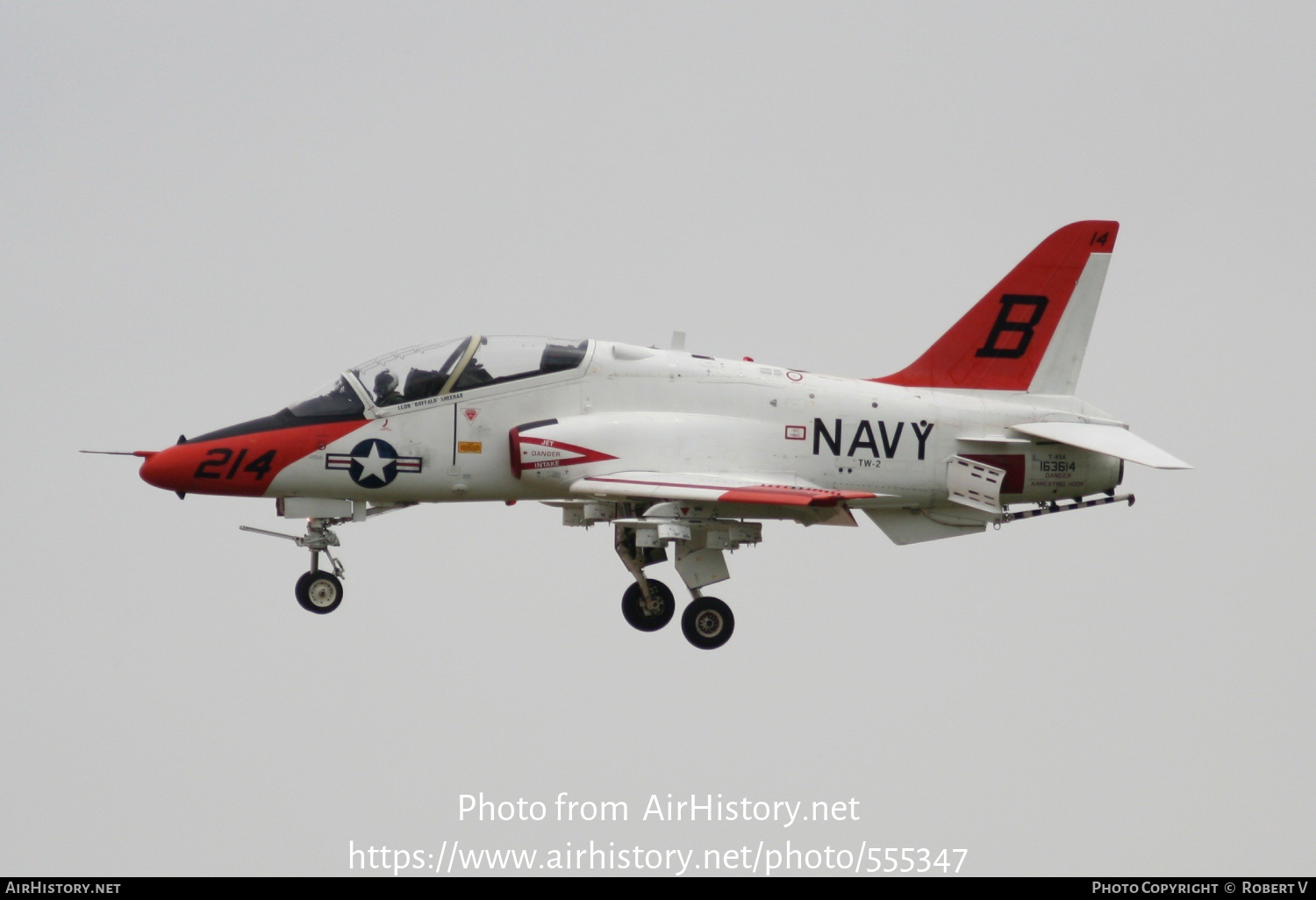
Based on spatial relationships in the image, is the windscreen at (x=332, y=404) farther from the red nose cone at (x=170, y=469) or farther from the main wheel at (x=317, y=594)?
the main wheel at (x=317, y=594)

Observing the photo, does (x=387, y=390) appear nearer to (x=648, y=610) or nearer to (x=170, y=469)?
(x=170, y=469)

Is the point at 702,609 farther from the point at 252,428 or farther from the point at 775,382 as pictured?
the point at 252,428

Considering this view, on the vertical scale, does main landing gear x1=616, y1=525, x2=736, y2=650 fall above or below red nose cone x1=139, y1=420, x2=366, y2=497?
below

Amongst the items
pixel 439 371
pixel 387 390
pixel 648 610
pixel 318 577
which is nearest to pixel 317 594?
pixel 318 577

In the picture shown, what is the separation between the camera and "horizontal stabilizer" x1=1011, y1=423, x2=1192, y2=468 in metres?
19.0

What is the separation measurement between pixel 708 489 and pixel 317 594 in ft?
14.2

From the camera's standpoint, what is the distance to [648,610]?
20.5 meters

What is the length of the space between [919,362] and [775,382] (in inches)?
73.2

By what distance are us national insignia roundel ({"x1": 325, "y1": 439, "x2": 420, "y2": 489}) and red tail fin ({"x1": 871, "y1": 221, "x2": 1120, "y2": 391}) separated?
531cm

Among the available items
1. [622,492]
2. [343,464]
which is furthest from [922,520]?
[343,464]

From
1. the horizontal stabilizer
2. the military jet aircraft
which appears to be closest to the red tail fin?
the military jet aircraft

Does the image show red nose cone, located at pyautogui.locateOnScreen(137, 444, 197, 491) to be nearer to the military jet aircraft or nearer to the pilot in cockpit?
the military jet aircraft

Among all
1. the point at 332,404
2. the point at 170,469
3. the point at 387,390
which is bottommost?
the point at 170,469

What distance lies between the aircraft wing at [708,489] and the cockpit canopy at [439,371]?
143 centimetres
